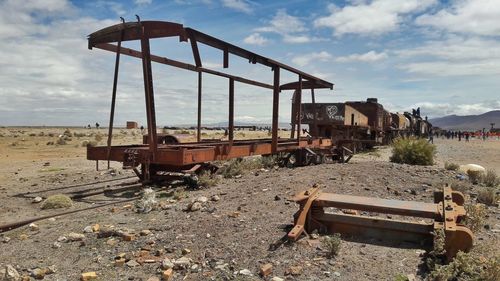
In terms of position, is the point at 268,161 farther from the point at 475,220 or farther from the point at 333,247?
the point at 333,247

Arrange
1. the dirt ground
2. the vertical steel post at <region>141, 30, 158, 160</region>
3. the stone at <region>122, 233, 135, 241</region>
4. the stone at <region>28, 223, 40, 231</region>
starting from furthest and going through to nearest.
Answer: the vertical steel post at <region>141, 30, 158, 160</region> < the stone at <region>28, 223, 40, 231</region> < the stone at <region>122, 233, 135, 241</region> < the dirt ground

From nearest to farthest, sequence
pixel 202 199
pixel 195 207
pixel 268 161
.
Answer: pixel 195 207 < pixel 202 199 < pixel 268 161

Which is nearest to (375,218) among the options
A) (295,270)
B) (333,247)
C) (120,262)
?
(333,247)

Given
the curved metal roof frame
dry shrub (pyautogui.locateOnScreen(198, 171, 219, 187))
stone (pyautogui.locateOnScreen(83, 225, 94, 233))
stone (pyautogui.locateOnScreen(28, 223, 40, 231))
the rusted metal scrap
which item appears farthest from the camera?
dry shrub (pyautogui.locateOnScreen(198, 171, 219, 187))

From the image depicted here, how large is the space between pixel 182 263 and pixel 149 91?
14.7 ft

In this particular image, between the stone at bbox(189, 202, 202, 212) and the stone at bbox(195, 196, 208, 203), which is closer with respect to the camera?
the stone at bbox(189, 202, 202, 212)

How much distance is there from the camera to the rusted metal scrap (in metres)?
4.81

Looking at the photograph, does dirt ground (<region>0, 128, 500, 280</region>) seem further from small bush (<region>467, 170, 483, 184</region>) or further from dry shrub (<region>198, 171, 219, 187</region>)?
small bush (<region>467, 170, 483, 184</region>)

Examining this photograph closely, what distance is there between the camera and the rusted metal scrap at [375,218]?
481cm

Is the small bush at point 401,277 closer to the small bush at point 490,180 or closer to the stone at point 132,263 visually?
the stone at point 132,263

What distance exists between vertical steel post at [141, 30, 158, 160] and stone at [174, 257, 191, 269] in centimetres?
408

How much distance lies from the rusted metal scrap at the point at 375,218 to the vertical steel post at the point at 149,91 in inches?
151

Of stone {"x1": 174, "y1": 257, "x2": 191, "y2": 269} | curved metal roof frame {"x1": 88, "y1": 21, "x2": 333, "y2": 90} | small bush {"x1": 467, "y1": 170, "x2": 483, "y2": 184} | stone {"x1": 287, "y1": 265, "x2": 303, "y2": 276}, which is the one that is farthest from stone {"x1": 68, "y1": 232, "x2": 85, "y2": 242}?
small bush {"x1": 467, "y1": 170, "x2": 483, "y2": 184}

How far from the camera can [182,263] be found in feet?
14.8
